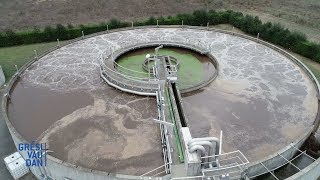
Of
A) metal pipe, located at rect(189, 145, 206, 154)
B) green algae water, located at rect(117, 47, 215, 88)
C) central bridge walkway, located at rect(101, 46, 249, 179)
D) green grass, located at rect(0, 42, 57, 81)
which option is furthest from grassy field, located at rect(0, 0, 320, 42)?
metal pipe, located at rect(189, 145, 206, 154)

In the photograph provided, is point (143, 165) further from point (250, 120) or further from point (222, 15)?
point (222, 15)

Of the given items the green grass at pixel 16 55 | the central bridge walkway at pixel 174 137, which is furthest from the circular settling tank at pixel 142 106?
the green grass at pixel 16 55

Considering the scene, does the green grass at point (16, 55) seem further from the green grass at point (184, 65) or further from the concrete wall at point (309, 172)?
the concrete wall at point (309, 172)

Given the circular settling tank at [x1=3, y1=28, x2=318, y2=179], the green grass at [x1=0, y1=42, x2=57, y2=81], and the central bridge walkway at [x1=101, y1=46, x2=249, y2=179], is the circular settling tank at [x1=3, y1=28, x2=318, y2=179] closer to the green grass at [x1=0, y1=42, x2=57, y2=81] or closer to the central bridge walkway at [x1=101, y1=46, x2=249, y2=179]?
the central bridge walkway at [x1=101, y1=46, x2=249, y2=179]

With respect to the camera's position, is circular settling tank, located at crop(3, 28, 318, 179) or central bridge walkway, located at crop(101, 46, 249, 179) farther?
circular settling tank, located at crop(3, 28, 318, 179)

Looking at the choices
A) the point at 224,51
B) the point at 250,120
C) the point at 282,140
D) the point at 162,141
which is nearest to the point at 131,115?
the point at 162,141

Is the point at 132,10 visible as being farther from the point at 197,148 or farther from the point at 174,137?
the point at 197,148
